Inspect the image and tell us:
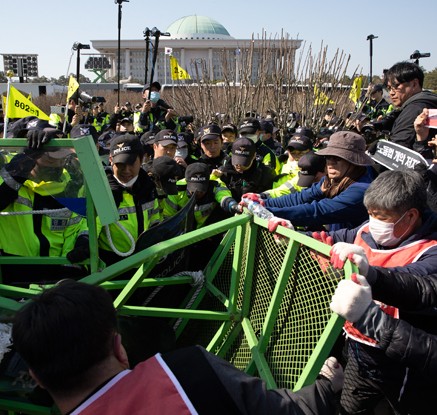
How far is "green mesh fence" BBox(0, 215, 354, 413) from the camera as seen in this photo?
237cm

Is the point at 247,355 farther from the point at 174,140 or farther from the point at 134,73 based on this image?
the point at 134,73

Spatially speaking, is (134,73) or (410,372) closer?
(410,372)

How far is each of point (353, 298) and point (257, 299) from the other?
3.88 ft

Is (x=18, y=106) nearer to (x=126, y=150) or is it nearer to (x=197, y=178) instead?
(x=126, y=150)

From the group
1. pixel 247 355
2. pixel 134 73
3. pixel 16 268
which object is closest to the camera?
pixel 247 355

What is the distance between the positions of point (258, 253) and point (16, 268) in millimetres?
1601

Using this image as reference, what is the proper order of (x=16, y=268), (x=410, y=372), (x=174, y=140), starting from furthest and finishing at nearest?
(x=174, y=140) → (x=16, y=268) → (x=410, y=372)

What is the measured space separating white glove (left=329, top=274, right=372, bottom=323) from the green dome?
9454 cm

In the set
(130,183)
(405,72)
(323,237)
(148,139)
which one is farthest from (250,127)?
(323,237)

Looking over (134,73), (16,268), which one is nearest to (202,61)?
(16,268)

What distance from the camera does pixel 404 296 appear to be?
2088mm

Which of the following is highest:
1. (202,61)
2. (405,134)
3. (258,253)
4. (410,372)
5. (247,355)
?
(202,61)

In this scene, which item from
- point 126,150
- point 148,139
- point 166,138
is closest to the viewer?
point 126,150

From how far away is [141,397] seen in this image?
54.2 inches
